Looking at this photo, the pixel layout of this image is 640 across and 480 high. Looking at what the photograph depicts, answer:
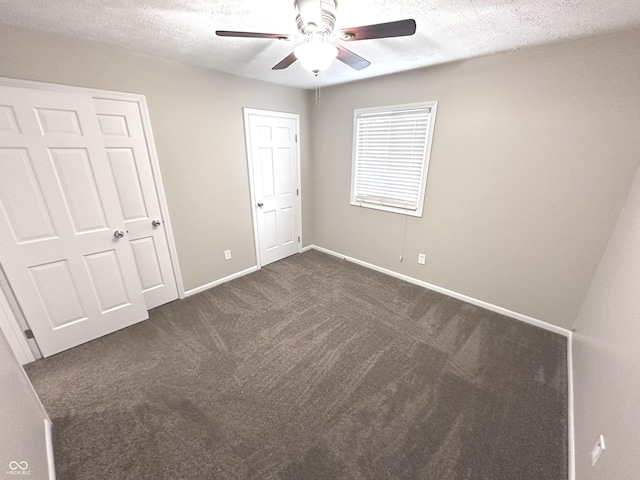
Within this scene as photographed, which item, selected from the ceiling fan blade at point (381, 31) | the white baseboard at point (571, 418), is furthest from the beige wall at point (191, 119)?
the white baseboard at point (571, 418)

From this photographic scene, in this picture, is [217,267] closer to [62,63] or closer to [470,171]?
[62,63]

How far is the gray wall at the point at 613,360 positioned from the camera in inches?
38.4

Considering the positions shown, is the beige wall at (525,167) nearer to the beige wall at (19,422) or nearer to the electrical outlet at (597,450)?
the electrical outlet at (597,450)

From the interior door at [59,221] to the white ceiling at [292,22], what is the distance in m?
0.56

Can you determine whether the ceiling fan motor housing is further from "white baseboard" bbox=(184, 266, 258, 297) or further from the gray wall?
"white baseboard" bbox=(184, 266, 258, 297)

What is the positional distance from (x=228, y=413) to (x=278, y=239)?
8.07 ft

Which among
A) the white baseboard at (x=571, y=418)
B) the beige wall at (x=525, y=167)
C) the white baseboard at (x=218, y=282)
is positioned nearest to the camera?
the white baseboard at (x=571, y=418)

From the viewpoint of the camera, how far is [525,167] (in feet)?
7.28

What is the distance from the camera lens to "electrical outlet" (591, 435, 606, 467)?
1097mm

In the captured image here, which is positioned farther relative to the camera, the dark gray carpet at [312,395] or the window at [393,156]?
the window at [393,156]

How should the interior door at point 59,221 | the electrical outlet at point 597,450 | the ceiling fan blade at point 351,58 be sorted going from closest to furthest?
1. the electrical outlet at point 597,450
2. the ceiling fan blade at point 351,58
3. the interior door at point 59,221

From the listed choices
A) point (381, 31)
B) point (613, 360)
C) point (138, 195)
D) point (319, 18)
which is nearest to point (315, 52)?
point (319, 18)

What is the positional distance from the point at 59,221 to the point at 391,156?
3.22m

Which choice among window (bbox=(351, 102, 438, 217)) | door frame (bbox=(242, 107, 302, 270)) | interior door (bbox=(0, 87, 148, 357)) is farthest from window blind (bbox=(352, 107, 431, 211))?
interior door (bbox=(0, 87, 148, 357))
